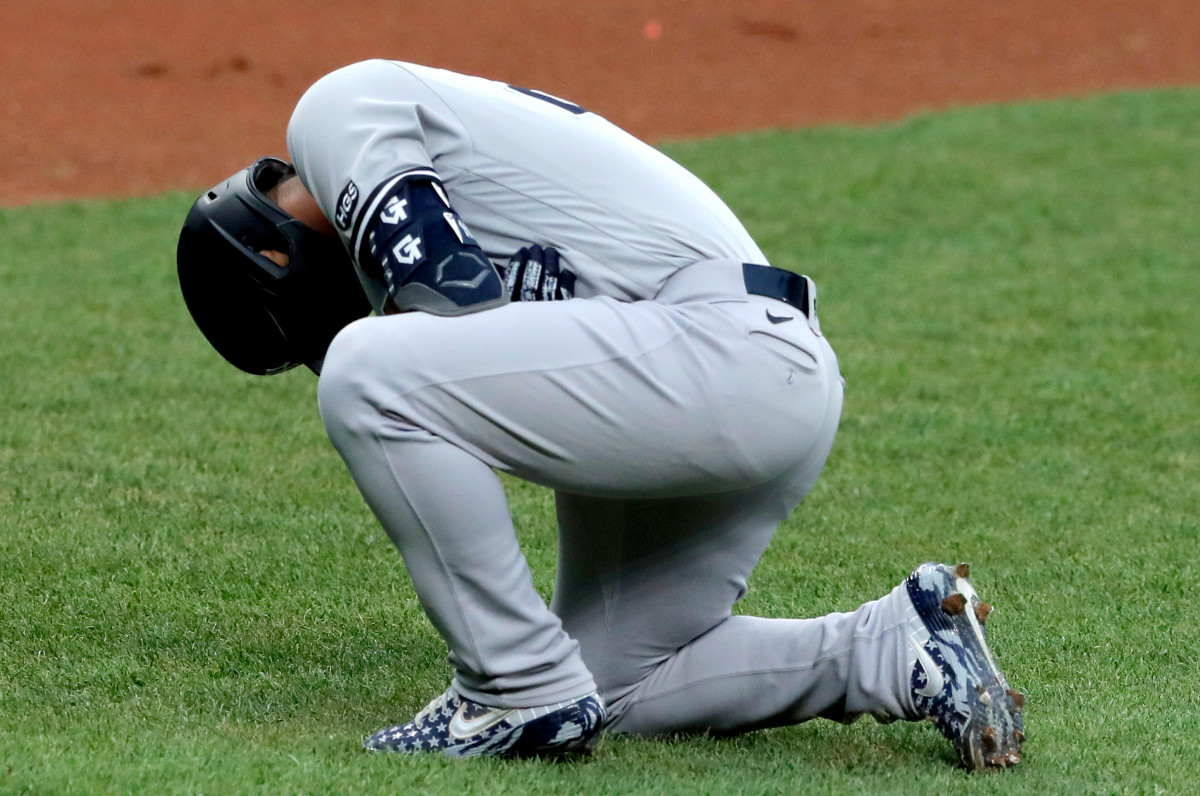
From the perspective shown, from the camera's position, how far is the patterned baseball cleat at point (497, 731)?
2.60 metres

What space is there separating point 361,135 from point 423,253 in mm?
222

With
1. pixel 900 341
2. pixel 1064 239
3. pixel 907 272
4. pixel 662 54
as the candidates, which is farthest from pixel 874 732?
pixel 662 54

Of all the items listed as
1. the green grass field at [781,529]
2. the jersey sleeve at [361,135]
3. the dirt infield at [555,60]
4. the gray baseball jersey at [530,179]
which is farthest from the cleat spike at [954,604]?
the dirt infield at [555,60]

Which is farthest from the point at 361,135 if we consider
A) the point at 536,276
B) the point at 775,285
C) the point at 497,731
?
the point at 497,731

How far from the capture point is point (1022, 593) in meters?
3.91

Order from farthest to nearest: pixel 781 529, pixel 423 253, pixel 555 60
→ 1. pixel 555 60
2. pixel 781 529
3. pixel 423 253

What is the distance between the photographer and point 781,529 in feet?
14.7

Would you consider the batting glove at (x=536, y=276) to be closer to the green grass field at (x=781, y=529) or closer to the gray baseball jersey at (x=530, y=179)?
the gray baseball jersey at (x=530, y=179)

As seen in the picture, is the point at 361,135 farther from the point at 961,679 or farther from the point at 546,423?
the point at 961,679

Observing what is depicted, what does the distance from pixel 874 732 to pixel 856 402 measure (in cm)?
316

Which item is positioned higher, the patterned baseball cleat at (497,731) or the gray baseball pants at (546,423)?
the gray baseball pants at (546,423)

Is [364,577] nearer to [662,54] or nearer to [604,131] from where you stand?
[604,131]

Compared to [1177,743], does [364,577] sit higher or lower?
lower

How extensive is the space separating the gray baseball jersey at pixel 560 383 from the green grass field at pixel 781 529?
9.7 inches
